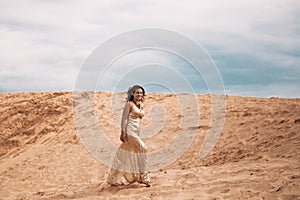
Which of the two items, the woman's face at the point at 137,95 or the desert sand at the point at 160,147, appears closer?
the desert sand at the point at 160,147

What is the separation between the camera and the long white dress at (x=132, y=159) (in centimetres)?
929

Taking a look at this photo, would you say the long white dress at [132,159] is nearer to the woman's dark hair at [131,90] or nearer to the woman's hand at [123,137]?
the woman's hand at [123,137]

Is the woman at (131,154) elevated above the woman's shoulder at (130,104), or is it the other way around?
the woman's shoulder at (130,104)

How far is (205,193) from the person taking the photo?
8.34 metres

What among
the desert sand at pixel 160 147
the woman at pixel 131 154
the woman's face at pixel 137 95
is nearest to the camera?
the desert sand at pixel 160 147

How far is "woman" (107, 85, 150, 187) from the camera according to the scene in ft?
30.5

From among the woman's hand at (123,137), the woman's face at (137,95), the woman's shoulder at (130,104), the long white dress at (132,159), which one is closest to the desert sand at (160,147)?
the long white dress at (132,159)

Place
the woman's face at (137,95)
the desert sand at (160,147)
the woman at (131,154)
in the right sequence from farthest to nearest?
the woman's face at (137,95) < the woman at (131,154) < the desert sand at (160,147)

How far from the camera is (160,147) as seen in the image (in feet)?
51.1

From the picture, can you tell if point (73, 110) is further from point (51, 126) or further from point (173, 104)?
point (173, 104)

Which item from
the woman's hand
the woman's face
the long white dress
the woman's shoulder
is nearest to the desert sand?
the long white dress

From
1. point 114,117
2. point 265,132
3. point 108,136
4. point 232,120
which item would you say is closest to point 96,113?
point 114,117

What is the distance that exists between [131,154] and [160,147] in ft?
20.8

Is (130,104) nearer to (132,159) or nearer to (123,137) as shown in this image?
(123,137)
